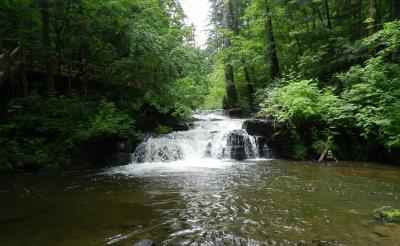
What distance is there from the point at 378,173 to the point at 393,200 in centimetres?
319

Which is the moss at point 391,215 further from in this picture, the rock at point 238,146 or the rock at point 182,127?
the rock at point 182,127

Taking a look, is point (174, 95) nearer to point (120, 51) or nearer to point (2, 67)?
point (120, 51)

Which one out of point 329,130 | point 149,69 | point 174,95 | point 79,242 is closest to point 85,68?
point 149,69

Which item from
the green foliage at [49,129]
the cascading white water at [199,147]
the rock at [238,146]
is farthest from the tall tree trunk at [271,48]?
the green foliage at [49,129]

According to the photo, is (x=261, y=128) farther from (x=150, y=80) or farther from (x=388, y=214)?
(x=388, y=214)

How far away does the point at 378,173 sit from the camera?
847 centimetres

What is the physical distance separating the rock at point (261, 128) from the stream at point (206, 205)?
2208mm

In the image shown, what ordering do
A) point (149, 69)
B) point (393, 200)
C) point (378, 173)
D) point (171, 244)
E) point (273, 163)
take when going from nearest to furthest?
1. point (171, 244)
2. point (393, 200)
3. point (378, 173)
4. point (273, 163)
5. point (149, 69)

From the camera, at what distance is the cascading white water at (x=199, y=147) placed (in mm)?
12609

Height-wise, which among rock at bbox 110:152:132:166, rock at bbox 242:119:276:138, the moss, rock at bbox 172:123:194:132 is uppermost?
rock at bbox 172:123:194:132

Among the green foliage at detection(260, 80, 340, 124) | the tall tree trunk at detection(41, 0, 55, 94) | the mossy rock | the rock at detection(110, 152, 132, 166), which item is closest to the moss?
the mossy rock

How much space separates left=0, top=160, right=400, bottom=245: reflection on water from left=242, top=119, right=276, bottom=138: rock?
137 inches

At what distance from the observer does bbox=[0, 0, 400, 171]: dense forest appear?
417 inches

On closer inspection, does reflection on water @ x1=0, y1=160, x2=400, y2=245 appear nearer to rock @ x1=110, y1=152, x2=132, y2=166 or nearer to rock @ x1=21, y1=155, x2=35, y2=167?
rock @ x1=21, y1=155, x2=35, y2=167
